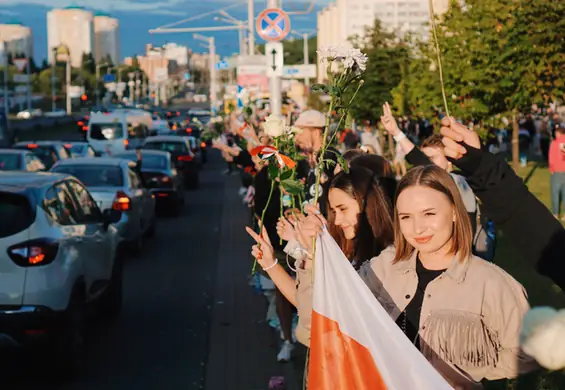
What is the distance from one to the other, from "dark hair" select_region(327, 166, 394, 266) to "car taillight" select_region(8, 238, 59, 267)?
331cm

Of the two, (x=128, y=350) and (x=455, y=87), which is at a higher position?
(x=455, y=87)

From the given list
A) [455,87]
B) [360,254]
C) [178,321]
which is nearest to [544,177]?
[455,87]

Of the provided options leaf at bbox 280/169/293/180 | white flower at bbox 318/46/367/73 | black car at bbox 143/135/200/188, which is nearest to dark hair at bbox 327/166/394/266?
leaf at bbox 280/169/293/180

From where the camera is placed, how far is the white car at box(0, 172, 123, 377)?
25.9 ft

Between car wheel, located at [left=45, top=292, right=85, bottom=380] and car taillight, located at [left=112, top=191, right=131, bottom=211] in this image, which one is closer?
car wheel, located at [left=45, top=292, right=85, bottom=380]

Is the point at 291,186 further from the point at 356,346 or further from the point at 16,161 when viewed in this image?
the point at 16,161

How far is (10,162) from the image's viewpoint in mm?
20531

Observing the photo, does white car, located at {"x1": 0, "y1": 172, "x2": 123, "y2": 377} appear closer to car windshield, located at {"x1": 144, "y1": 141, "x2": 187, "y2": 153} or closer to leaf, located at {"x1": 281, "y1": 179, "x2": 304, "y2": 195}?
leaf, located at {"x1": 281, "y1": 179, "x2": 304, "y2": 195}

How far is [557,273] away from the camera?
388 centimetres

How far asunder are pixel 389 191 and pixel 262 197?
219 cm

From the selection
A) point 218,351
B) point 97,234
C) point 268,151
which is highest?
point 268,151

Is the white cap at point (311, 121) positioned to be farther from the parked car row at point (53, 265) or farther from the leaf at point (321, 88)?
the leaf at point (321, 88)

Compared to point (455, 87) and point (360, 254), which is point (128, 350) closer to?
point (360, 254)

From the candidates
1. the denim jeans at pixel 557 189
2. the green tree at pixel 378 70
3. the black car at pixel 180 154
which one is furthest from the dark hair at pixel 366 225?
the green tree at pixel 378 70
